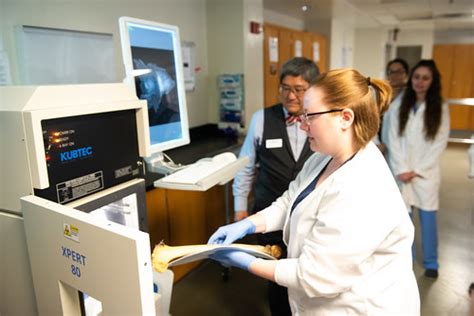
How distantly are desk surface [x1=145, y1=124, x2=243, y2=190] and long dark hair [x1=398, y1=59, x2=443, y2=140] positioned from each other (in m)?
1.28

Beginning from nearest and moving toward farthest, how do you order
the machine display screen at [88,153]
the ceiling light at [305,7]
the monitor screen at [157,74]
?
the machine display screen at [88,153] → the monitor screen at [157,74] → the ceiling light at [305,7]

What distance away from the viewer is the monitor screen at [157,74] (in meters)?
1.53

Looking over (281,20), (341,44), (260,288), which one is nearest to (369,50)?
(341,44)

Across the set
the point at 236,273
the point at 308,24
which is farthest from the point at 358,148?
the point at 308,24

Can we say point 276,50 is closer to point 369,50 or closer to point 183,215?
point 183,215

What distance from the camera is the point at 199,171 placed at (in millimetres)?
1426

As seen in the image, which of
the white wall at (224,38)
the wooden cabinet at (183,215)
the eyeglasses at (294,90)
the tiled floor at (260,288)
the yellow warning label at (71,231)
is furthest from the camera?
the white wall at (224,38)

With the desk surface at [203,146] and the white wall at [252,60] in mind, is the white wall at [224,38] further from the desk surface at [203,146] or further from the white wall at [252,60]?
the desk surface at [203,146]

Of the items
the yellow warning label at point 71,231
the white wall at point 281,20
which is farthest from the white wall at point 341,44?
the yellow warning label at point 71,231

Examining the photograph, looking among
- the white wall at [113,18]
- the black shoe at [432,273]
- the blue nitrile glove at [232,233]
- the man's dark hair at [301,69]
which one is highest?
the white wall at [113,18]

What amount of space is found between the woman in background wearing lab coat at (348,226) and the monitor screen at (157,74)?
2.80 feet

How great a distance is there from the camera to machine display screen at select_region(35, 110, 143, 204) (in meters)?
1.00

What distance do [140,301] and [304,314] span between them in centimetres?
56

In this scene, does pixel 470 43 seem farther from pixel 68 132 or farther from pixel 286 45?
pixel 68 132
